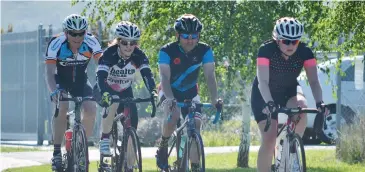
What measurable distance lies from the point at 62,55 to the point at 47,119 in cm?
1146

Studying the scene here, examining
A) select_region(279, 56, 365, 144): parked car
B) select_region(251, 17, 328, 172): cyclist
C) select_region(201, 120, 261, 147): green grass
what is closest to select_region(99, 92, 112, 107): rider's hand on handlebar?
select_region(251, 17, 328, 172): cyclist

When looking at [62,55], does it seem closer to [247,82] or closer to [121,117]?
[121,117]

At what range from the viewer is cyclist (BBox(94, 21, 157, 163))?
10703mm

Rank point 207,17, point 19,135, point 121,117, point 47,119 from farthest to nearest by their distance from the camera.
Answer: point 19,135 → point 47,119 → point 207,17 → point 121,117

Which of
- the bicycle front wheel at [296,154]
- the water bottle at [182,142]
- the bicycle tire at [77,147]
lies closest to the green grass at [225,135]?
the bicycle tire at [77,147]

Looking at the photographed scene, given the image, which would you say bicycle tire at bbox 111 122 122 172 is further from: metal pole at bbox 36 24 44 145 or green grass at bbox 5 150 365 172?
metal pole at bbox 36 24 44 145

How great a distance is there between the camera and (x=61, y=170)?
11133mm

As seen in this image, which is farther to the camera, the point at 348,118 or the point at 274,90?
the point at 348,118

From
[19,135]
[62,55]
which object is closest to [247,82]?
[62,55]

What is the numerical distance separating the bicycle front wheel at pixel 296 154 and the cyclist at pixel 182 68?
1247 millimetres

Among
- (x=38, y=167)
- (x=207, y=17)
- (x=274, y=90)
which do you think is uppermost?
(x=207, y=17)

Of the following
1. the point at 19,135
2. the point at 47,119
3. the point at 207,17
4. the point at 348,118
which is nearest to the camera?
the point at 207,17

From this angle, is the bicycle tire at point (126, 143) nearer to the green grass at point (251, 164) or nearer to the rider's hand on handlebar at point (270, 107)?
the rider's hand on handlebar at point (270, 107)

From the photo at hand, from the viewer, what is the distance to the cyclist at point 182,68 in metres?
10.1
